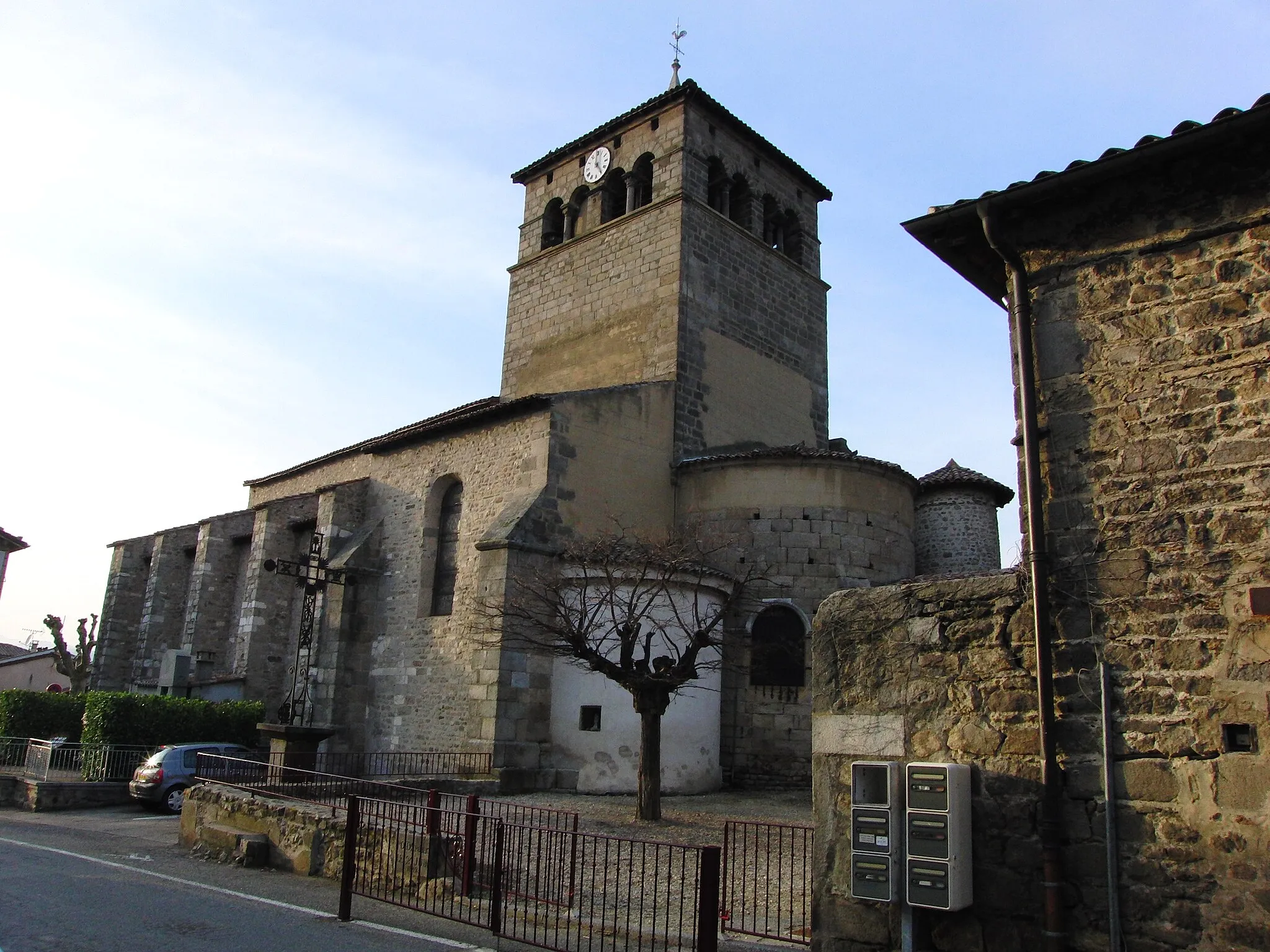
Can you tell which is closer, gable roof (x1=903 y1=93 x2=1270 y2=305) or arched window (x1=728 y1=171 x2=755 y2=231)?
gable roof (x1=903 y1=93 x2=1270 y2=305)

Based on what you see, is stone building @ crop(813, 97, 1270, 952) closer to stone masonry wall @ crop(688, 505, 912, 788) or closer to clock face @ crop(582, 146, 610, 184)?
stone masonry wall @ crop(688, 505, 912, 788)

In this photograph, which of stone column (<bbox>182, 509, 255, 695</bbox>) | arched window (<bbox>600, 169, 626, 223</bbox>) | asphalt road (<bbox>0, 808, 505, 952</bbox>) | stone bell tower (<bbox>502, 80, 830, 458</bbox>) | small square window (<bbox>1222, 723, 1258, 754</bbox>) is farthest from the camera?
stone column (<bbox>182, 509, 255, 695</bbox>)

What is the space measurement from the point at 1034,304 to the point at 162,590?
88.2ft

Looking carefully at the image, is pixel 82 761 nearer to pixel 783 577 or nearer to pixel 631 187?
pixel 783 577

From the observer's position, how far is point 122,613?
94.0 feet

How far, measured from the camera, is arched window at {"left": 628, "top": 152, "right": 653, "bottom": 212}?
2272 cm

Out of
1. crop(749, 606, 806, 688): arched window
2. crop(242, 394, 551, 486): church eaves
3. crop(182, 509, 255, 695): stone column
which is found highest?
crop(242, 394, 551, 486): church eaves

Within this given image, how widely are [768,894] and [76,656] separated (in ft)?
85.1

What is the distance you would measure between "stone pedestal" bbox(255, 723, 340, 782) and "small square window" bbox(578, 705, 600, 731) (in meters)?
3.82

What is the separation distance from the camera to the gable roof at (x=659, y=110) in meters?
22.3

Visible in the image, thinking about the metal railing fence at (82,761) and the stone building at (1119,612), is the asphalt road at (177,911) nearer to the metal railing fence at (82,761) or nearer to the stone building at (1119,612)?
the stone building at (1119,612)

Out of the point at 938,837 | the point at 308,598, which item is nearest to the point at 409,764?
the point at 308,598

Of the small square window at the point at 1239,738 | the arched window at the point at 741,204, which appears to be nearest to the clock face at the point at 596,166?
the arched window at the point at 741,204

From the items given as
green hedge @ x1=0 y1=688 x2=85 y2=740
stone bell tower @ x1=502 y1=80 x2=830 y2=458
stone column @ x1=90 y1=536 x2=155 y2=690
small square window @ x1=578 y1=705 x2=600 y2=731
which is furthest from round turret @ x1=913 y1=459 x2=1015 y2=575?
stone column @ x1=90 y1=536 x2=155 y2=690
